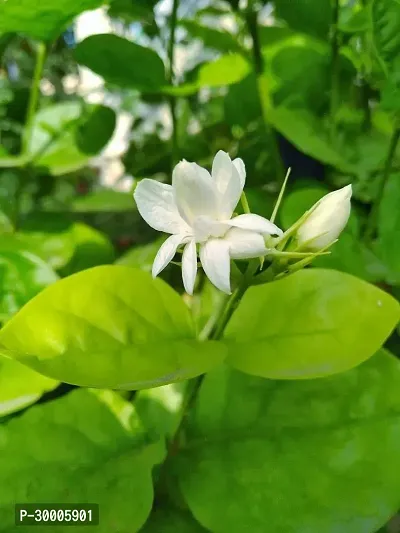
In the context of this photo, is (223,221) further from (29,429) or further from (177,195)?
(29,429)

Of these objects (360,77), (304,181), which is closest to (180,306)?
(304,181)

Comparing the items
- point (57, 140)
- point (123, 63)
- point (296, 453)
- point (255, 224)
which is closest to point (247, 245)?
point (255, 224)

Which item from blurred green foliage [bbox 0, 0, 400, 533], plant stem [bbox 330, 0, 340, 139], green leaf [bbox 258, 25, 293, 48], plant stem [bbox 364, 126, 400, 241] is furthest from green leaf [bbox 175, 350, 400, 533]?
green leaf [bbox 258, 25, 293, 48]

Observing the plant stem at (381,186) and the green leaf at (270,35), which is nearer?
the plant stem at (381,186)

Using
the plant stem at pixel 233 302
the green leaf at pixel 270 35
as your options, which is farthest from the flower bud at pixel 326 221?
the green leaf at pixel 270 35

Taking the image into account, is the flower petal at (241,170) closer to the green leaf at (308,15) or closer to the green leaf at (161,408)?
the green leaf at (161,408)

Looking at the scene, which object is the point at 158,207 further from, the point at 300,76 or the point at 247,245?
the point at 300,76

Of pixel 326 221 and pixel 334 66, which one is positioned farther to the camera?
pixel 334 66
